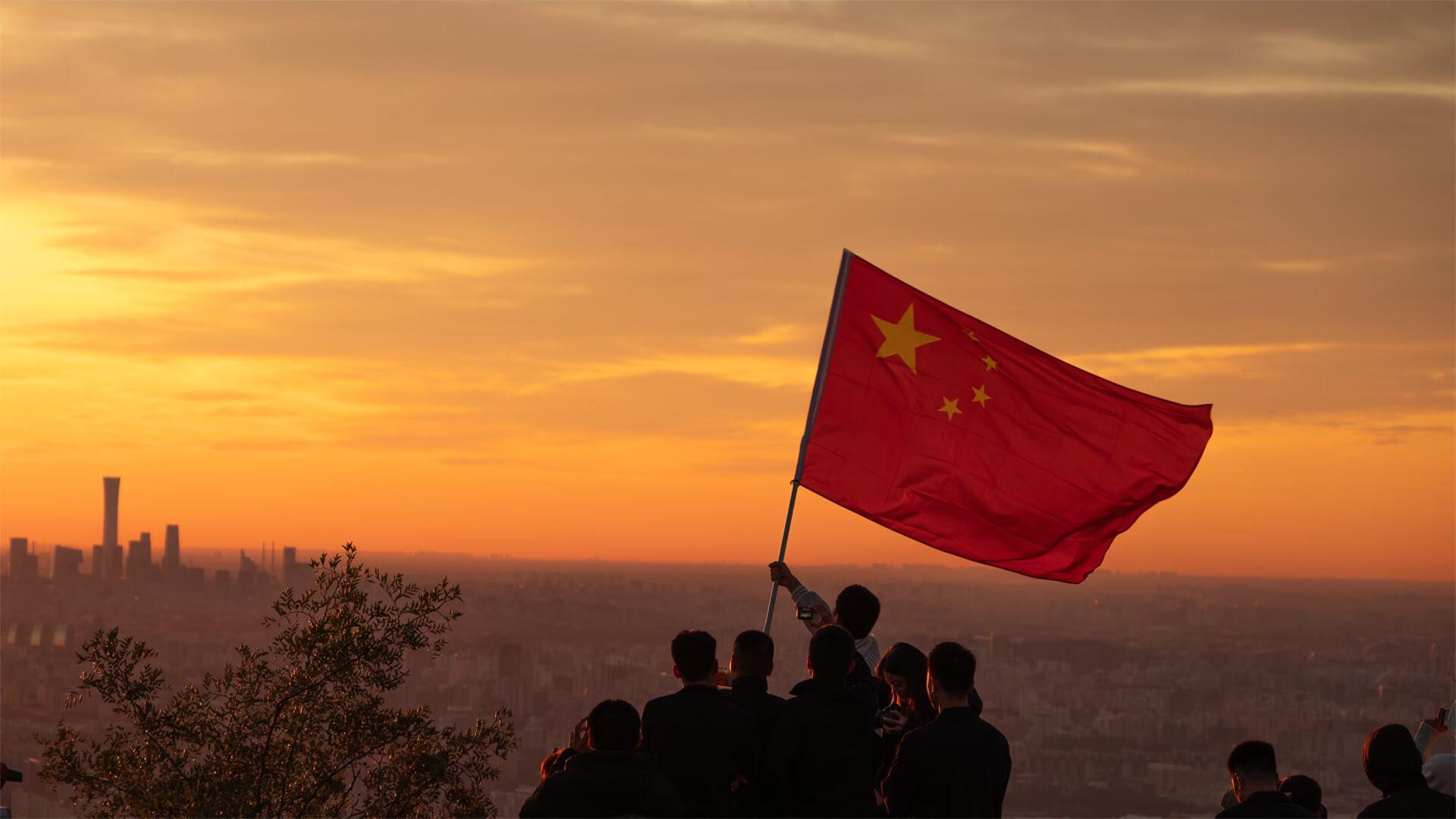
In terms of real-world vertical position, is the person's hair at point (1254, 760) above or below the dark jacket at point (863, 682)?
below

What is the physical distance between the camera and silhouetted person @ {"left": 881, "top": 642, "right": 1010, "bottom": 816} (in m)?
9.20

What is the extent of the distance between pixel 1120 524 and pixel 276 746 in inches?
419

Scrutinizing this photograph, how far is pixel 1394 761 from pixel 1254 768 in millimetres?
1059

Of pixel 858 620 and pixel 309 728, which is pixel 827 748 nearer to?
pixel 858 620

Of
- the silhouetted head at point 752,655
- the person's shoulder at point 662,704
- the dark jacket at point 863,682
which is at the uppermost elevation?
the silhouetted head at point 752,655

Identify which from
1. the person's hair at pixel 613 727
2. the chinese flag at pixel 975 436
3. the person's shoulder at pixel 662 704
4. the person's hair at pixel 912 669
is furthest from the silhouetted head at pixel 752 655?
the chinese flag at pixel 975 436

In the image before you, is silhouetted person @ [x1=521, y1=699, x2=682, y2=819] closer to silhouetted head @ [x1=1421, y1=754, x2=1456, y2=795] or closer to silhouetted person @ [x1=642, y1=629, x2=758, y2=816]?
silhouetted person @ [x1=642, y1=629, x2=758, y2=816]

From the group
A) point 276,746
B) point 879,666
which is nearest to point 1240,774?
point 879,666

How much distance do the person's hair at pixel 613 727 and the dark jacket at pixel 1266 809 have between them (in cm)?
338

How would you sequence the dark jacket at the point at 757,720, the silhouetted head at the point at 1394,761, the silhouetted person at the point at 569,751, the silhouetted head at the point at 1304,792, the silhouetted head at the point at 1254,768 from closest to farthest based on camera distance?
the silhouetted head at the point at 1254,768 < the silhouetted head at the point at 1394,761 < the dark jacket at the point at 757,720 < the silhouetted person at the point at 569,751 < the silhouetted head at the point at 1304,792

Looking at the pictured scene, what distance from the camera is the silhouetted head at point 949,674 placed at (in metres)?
9.27

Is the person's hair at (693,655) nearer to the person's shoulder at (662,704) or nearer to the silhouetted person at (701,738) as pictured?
the silhouetted person at (701,738)

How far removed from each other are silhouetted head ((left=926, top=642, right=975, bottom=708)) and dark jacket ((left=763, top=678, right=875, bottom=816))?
1.55 ft

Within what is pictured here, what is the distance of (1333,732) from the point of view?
318 ft
